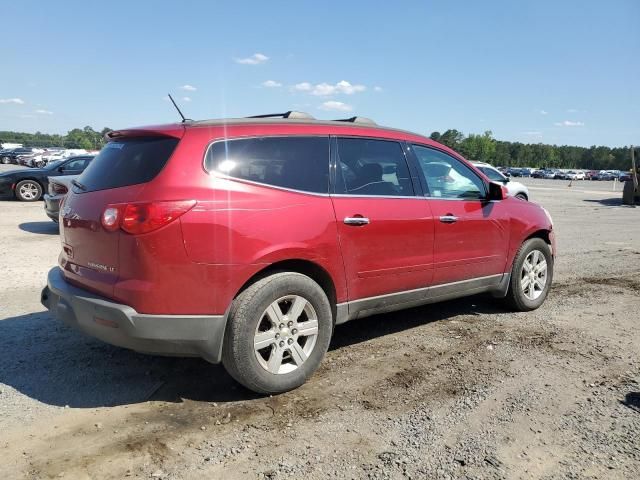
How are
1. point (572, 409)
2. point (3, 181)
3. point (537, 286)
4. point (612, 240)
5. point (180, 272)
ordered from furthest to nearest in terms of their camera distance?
point (3, 181) → point (612, 240) → point (537, 286) → point (572, 409) → point (180, 272)

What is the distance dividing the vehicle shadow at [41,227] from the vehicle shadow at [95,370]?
19.7 ft

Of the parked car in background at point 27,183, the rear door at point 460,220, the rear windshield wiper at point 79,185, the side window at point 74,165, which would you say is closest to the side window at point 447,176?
the rear door at point 460,220

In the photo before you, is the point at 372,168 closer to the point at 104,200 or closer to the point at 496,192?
the point at 496,192

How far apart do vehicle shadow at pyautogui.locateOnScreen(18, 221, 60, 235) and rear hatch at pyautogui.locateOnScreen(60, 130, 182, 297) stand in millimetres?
7414

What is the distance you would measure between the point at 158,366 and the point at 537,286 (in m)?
3.98

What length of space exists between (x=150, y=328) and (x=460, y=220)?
2832mm

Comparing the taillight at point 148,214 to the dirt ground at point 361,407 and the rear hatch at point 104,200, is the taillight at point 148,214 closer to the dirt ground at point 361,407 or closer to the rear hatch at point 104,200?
the rear hatch at point 104,200

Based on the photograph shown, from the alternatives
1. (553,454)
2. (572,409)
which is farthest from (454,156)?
(553,454)

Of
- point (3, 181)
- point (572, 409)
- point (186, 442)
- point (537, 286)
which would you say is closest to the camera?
point (186, 442)

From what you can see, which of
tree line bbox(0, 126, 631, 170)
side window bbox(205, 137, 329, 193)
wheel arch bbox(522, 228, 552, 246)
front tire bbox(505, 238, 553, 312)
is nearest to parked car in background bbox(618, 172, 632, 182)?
wheel arch bbox(522, 228, 552, 246)

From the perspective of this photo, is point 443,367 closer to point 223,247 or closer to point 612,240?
point 223,247

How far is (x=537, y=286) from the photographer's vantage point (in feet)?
18.4

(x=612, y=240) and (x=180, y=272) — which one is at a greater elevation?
(x=180, y=272)

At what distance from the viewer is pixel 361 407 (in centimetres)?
333
